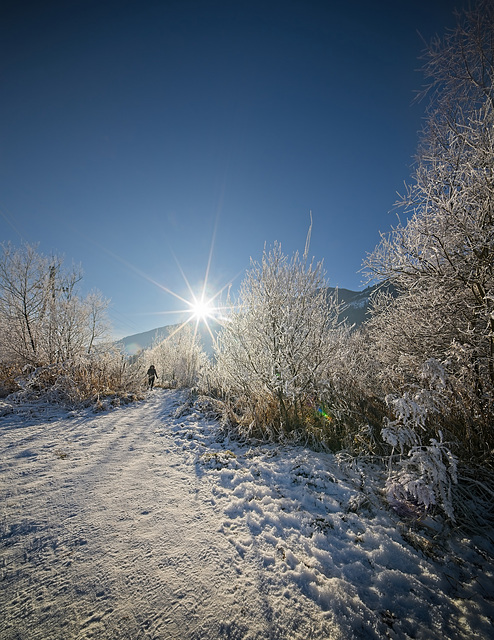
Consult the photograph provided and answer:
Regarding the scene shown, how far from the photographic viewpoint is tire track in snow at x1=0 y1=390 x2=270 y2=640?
1.21 meters

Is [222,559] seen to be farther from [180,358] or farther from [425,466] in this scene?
[180,358]

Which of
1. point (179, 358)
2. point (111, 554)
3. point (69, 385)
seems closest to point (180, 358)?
point (179, 358)

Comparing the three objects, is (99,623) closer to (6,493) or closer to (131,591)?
(131,591)

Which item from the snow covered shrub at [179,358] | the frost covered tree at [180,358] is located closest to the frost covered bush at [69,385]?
the snow covered shrub at [179,358]

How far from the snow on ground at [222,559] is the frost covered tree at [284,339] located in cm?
121

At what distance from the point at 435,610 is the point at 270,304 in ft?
11.3

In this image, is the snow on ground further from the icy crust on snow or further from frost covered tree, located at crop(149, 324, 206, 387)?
frost covered tree, located at crop(149, 324, 206, 387)

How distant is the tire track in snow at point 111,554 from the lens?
1.21 metres

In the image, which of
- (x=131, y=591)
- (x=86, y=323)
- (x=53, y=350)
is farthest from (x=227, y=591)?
(x=86, y=323)

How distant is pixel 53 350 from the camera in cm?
877

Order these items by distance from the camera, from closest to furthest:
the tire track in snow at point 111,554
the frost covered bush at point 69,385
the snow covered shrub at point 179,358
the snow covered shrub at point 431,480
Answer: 1. the tire track in snow at point 111,554
2. the snow covered shrub at point 431,480
3. the frost covered bush at point 69,385
4. the snow covered shrub at point 179,358

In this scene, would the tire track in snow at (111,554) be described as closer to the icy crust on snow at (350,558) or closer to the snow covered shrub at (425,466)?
the icy crust on snow at (350,558)

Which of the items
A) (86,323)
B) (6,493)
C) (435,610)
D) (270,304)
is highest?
(86,323)

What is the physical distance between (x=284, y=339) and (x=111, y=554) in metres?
3.18
